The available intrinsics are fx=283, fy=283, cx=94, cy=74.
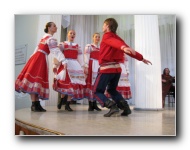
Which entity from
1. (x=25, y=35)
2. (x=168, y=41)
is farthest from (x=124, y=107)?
(x=25, y=35)

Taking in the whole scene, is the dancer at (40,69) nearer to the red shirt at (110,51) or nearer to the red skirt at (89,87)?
the red skirt at (89,87)

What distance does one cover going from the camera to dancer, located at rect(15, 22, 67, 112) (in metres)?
2.66

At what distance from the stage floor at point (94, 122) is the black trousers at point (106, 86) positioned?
0.42ft

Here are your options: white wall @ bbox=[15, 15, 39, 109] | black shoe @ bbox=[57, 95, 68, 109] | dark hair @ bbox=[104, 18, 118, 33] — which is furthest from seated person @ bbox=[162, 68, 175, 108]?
white wall @ bbox=[15, 15, 39, 109]

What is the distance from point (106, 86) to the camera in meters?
2.66

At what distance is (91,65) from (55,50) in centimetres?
38

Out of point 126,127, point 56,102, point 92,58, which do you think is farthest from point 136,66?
point 56,102

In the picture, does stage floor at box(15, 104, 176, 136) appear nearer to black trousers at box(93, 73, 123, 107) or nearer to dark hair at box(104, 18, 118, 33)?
black trousers at box(93, 73, 123, 107)

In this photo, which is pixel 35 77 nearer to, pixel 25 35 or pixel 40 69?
pixel 40 69

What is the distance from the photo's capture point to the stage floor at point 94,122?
7.68 ft

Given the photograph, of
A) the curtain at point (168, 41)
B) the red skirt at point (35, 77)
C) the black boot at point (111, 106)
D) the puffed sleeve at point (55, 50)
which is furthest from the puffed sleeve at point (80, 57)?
the curtain at point (168, 41)

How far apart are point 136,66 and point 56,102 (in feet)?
Answer: 2.76

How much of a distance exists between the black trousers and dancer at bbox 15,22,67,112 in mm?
388

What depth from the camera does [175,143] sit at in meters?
2.56
